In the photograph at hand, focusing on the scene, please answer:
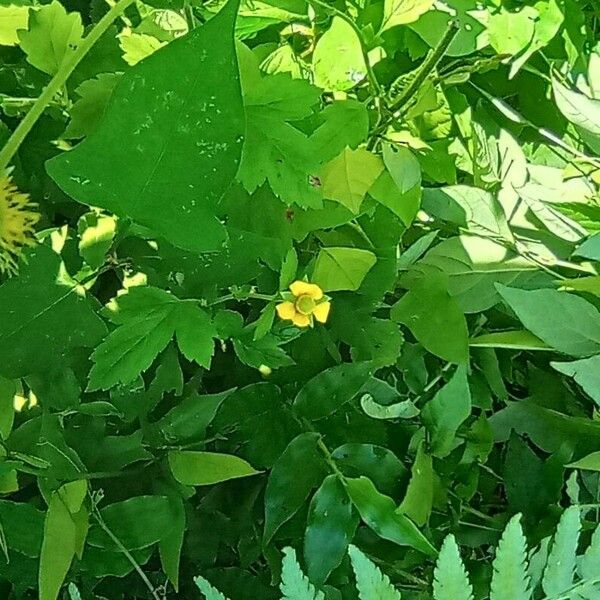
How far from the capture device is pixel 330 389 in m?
0.47

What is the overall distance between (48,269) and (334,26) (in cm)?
21

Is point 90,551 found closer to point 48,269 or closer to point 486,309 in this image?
point 48,269

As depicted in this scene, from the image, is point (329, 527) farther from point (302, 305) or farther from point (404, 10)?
point (404, 10)

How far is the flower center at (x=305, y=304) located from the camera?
42cm

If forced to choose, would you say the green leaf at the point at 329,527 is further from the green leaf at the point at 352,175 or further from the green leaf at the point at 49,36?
the green leaf at the point at 49,36

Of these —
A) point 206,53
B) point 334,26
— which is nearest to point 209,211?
point 206,53

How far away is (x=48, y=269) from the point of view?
17.0 inches

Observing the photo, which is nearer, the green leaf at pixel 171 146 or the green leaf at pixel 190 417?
the green leaf at pixel 171 146

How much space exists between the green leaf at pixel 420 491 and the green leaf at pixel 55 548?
180 millimetres

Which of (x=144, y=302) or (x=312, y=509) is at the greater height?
(x=144, y=302)

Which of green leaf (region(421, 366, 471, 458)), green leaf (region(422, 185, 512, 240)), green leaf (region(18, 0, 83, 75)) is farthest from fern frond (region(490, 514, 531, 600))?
green leaf (region(18, 0, 83, 75))

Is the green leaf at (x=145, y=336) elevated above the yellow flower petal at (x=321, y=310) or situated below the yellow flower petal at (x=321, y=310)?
below

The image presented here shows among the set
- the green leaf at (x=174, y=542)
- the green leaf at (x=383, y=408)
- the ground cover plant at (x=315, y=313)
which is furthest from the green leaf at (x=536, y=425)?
the green leaf at (x=174, y=542)

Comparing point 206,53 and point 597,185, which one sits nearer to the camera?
point 206,53
